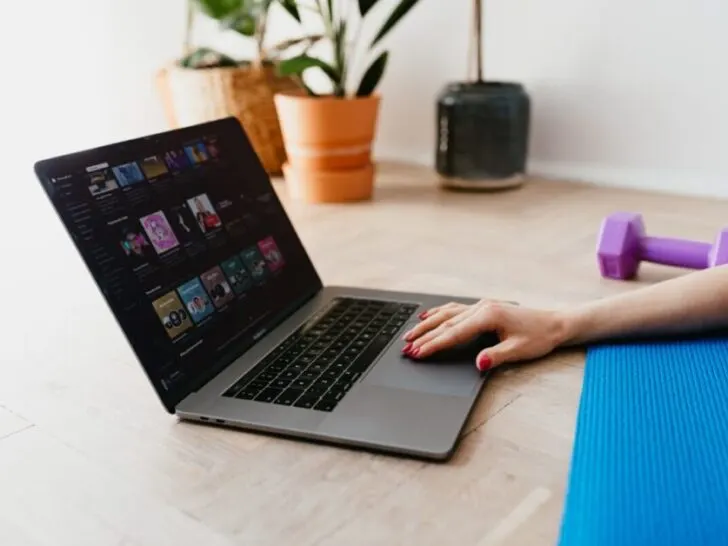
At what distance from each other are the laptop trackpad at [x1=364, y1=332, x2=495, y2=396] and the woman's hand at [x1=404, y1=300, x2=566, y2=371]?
0.04ft

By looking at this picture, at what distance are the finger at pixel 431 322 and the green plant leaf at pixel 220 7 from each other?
119cm

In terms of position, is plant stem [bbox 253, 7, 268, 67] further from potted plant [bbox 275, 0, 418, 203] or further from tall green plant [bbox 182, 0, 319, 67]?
potted plant [bbox 275, 0, 418, 203]

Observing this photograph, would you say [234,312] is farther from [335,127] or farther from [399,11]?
[399,11]

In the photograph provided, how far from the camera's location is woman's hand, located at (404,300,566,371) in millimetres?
872

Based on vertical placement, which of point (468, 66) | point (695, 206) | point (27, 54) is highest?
point (27, 54)

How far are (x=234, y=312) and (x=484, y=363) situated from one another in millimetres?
298

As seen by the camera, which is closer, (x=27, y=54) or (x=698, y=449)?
(x=698, y=449)

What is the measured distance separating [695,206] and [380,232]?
0.66m

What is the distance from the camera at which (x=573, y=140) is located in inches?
74.3

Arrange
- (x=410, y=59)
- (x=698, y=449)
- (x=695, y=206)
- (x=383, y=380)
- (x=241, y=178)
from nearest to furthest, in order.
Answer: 1. (x=698, y=449)
2. (x=383, y=380)
3. (x=241, y=178)
4. (x=695, y=206)
5. (x=410, y=59)

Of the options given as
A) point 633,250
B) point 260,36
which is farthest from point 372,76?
point 633,250

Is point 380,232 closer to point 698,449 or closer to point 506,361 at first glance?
point 506,361

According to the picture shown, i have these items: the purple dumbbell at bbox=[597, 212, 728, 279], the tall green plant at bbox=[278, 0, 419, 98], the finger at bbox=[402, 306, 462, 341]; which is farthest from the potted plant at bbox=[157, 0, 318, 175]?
the finger at bbox=[402, 306, 462, 341]

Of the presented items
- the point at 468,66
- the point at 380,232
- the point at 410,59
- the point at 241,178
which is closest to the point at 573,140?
the point at 468,66
